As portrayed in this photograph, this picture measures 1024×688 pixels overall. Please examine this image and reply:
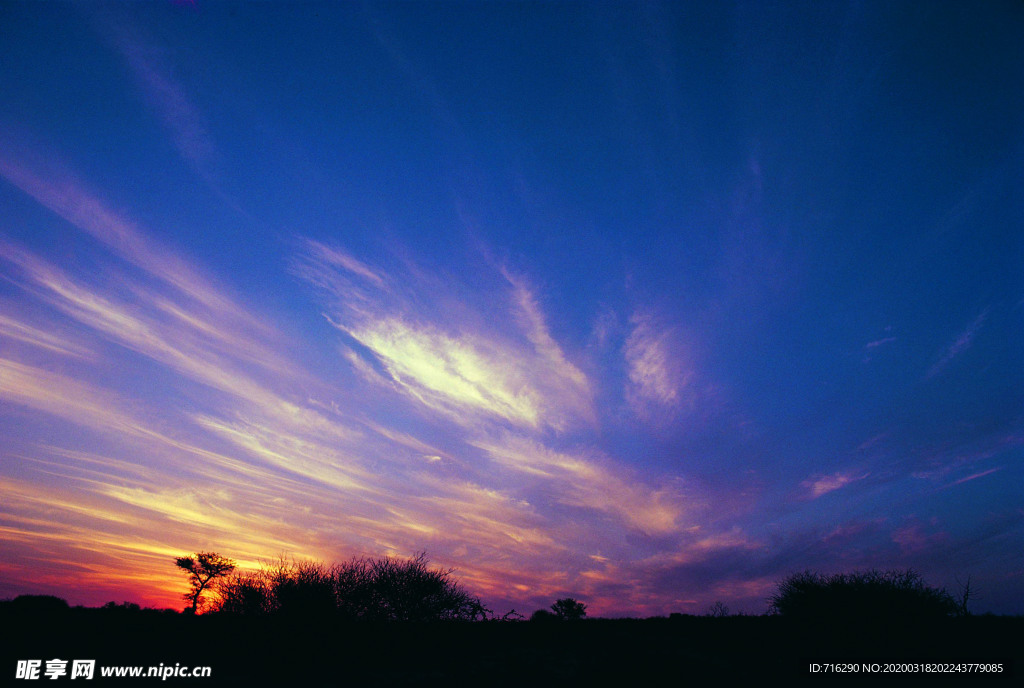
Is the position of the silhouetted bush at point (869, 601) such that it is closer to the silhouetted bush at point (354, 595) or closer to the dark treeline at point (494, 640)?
the dark treeline at point (494, 640)

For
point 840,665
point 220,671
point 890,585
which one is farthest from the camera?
point 890,585

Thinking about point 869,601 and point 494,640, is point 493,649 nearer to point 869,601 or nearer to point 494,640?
point 494,640

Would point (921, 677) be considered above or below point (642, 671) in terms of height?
above

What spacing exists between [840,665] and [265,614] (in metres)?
15.6

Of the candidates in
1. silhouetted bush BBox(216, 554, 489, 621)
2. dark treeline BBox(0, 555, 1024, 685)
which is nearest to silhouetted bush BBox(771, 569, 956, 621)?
dark treeline BBox(0, 555, 1024, 685)

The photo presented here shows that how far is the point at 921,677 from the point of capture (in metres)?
8.24

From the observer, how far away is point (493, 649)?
399 inches

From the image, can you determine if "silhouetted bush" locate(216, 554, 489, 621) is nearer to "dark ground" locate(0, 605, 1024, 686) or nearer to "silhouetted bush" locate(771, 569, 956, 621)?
"dark ground" locate(0, 605, 1024, 686)

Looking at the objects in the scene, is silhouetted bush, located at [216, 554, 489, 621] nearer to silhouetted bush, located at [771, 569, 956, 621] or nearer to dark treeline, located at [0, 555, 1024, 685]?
dark treeline, located at [0, 555, 1024, 685]

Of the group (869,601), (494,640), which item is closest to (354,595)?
(494,640)

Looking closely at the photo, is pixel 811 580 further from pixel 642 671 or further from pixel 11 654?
pixel 11 654

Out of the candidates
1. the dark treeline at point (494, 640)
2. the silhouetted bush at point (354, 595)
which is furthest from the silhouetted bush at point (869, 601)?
the silhouetted bush at point (354, 595)

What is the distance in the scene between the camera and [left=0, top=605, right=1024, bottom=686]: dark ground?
8352 millimetres

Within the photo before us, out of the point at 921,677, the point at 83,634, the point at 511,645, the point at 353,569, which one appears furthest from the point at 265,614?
the point at 921,677
